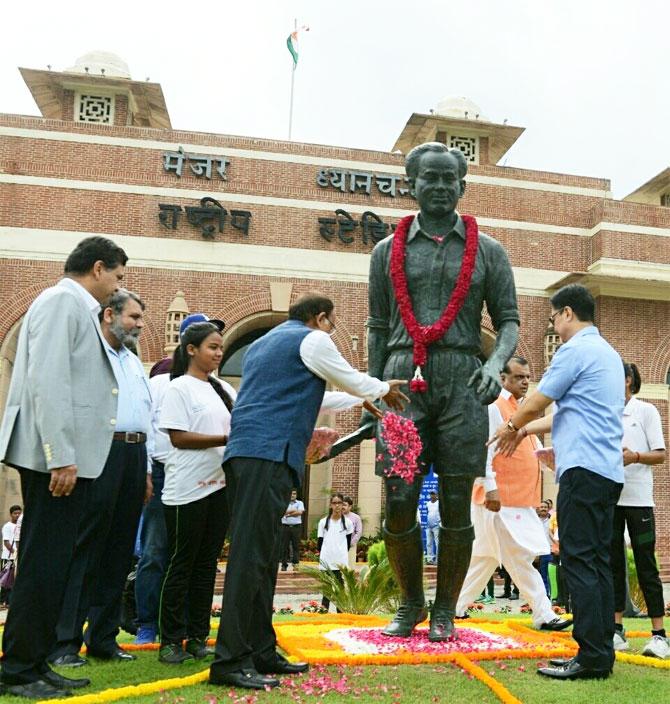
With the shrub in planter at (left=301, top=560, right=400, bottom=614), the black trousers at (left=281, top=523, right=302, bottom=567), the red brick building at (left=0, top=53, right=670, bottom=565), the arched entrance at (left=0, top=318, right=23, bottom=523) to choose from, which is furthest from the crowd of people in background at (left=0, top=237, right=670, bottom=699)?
the arched entrance at (left=0, top=318, right=23, bottom=523)

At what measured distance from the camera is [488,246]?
16.2ft

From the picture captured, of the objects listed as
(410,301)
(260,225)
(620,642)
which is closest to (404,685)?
(620,642)

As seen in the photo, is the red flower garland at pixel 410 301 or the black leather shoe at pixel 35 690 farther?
the red flower garland at pixel 410 301

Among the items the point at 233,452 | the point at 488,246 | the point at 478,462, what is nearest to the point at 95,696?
the point at 233,452

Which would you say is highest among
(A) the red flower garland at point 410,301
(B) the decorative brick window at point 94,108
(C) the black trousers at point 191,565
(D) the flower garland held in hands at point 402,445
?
(B) the decorative brick window at point 94,108

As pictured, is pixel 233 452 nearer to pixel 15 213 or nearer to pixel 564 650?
pixel 564 650


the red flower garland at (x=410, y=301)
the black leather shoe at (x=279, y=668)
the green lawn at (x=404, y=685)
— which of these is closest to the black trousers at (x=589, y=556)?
the green lawn at (x=404, y=685)

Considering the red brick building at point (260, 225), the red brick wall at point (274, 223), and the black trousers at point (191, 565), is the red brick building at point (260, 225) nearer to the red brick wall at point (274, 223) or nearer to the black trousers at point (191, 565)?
the red brick wall at point (274, 223)

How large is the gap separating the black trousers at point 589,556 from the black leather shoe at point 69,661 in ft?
8.27

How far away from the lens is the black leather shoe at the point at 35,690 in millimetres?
3357

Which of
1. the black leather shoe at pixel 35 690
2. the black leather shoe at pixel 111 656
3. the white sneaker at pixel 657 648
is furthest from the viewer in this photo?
the white sneaker at pixel 657 648

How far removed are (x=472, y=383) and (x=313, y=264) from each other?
14220mm

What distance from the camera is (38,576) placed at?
3.45 m

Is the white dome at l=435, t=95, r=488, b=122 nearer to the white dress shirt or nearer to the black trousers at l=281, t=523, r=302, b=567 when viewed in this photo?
the black trousers at l=281, t=523, r=302, b=567
